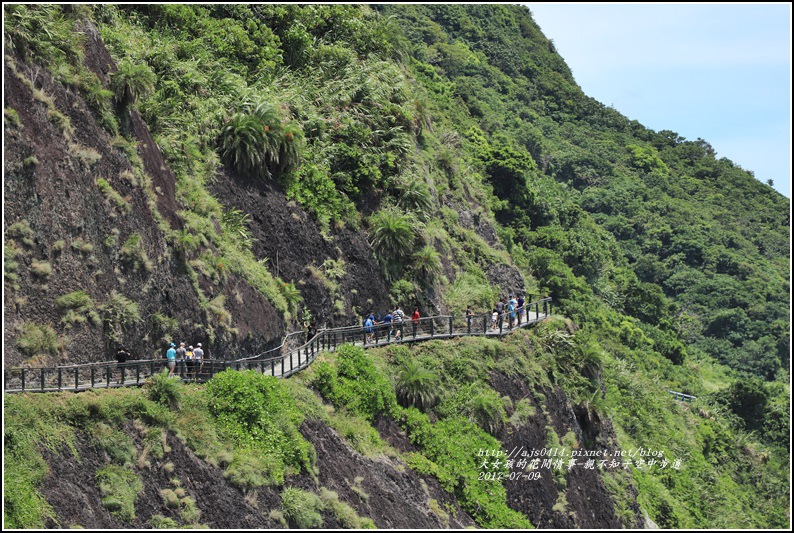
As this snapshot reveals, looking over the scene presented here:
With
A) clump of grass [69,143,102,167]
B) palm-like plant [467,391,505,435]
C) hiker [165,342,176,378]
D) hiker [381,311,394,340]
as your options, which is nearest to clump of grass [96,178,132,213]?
clump of grass [69,143,102,167]

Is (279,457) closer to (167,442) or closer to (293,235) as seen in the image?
(167,442)

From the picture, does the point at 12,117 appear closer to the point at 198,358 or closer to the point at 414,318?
the point at 198,358

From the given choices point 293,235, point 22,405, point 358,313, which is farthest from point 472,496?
point 22,405

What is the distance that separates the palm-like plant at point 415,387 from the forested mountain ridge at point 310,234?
1.23 feet

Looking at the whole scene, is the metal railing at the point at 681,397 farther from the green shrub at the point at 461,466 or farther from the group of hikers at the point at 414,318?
the green shrub at the point at 461,466

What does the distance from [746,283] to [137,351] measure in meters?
72.0

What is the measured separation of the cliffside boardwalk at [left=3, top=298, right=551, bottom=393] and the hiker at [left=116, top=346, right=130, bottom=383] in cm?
3

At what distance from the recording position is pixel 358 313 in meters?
33.8

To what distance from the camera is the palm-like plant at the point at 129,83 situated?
26.1 meters

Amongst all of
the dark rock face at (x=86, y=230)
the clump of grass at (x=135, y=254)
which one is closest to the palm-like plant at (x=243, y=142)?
the dark rock face at (x=86, y=230)

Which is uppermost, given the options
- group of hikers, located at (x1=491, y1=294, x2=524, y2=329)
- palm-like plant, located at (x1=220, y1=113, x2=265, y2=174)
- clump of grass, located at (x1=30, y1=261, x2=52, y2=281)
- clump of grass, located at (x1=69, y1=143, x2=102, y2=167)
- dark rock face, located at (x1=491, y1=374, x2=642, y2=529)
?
palm-like plant, located at (x1=220, y1=113, x2=265, y2=174)

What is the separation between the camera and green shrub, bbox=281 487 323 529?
72.0ft

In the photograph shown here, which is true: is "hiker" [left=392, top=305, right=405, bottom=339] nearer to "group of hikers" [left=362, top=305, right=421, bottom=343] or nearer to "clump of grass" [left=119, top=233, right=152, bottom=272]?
"group of hikers" [left=362, top=305, right=421, bottom=343]

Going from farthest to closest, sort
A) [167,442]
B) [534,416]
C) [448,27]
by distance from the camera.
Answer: [448,27]
[534,416]
[167,442]
